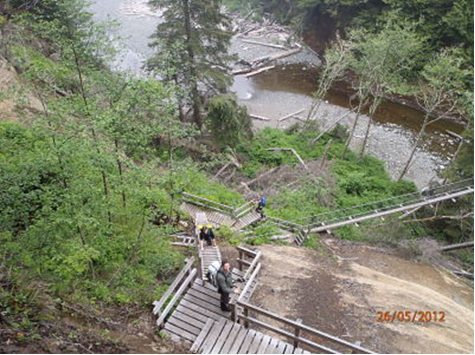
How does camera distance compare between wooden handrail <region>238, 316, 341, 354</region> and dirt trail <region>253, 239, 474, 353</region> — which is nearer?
wooden handrail <region>238, 316, 341, 354</region>

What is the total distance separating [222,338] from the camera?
920 centimetres

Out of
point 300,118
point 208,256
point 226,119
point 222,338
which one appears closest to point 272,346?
point 222,338

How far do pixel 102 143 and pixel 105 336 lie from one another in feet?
15.9

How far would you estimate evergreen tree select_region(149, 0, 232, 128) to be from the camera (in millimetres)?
21183

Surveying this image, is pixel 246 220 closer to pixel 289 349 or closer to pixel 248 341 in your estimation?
pixel 248 341

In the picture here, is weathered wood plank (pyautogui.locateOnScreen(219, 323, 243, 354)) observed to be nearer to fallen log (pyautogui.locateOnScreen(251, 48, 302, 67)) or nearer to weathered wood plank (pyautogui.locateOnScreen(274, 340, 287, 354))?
weathered wood plank (pyautogui.locateOnScreen(274, 340, 287, 354))

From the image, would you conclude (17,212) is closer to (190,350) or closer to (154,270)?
(154,270)

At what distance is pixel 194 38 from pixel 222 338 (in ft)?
59.4

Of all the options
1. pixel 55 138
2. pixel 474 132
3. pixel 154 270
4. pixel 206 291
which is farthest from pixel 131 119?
pixel 474 132

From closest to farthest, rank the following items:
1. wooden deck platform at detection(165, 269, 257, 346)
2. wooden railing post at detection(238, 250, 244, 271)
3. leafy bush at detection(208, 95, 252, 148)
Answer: wooden deck platform at detection(165, 269, 257, 346) < wooden railing post at detection(238, 250, 244, 271) < leafy bush at detection(208, 95, 252, 148)

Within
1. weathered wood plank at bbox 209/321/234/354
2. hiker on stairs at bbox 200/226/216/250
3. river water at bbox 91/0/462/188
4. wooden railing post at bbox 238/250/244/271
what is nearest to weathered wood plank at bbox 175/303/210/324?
weathered wood plank at bbox 209/321/234/354

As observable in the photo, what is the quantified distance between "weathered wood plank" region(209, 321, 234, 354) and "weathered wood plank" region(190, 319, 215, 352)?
36cm

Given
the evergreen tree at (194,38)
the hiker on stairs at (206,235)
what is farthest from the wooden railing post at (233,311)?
the evergreen tree at (194,38)

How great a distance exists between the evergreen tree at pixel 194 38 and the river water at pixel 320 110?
307cm
